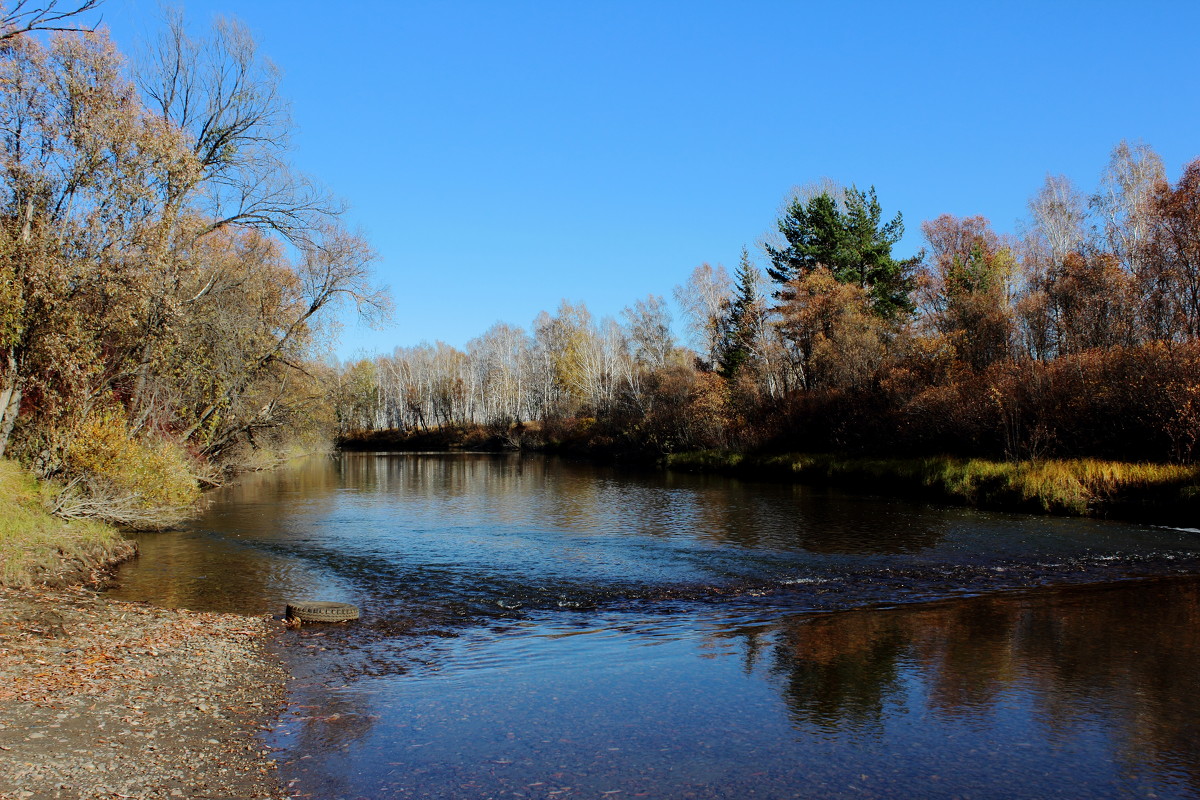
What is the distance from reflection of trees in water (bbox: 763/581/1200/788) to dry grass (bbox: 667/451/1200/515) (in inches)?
460

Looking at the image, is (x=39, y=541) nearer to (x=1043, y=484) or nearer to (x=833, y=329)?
(x=1043, y=484)

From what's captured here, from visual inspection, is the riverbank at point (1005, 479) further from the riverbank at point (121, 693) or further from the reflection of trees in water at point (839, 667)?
the riverbank at point (121, 693)

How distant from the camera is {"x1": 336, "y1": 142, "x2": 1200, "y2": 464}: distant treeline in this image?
1185 inches

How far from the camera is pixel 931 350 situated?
4134cm

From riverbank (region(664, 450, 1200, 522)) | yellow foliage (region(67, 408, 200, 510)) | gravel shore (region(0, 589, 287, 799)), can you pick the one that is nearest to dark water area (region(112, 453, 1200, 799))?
gravel shore (region(0, 589, 287, 799))

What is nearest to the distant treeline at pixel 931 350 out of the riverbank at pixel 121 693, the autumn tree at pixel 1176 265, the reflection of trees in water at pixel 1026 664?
the autumn tree at pixel 1176 265

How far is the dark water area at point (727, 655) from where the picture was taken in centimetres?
763

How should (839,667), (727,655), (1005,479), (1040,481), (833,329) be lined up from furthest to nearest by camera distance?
(833,329)
(1005,479)
(1040,481)
(727,655)
(839,667)

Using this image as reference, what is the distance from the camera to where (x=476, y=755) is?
7953 mm

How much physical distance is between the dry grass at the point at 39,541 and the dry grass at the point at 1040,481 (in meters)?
27.9

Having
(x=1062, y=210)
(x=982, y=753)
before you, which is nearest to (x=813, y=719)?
(x=982, y=753)

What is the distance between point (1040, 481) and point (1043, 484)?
181mm

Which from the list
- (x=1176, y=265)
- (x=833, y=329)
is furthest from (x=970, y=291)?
(x=1176, y=265)

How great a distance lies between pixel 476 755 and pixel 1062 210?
241 feet
